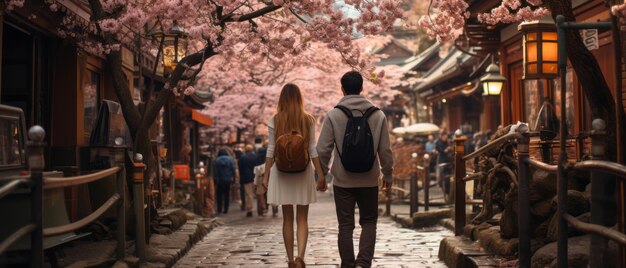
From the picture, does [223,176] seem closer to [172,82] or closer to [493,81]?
[493,81]

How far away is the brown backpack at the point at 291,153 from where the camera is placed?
799cm

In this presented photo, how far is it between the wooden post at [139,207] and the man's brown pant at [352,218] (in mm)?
2315

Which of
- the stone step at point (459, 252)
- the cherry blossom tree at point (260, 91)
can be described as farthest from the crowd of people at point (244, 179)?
the stone step at point (459, 252)

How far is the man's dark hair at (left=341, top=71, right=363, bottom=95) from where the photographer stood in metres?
7.70

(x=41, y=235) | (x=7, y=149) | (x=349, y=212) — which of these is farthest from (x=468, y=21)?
(x=41, y=235)

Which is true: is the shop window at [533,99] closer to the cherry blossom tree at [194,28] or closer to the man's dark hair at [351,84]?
the cherry blossom tree at [194,28]

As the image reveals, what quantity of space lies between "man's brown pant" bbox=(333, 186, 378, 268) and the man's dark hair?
3.15ft

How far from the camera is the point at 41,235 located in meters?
5.04

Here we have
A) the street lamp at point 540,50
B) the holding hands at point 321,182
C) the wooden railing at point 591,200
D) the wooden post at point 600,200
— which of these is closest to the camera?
the wooden railing at point 591,200

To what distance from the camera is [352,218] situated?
755 cm

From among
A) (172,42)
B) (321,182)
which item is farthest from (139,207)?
(172,42)

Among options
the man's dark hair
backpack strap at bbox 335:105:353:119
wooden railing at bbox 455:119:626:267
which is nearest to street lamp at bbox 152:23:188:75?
the man's dark hair

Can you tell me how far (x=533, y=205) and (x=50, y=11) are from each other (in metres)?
6.98

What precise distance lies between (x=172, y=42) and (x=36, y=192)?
9.30m
